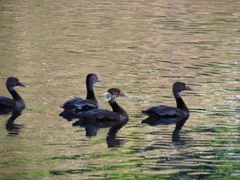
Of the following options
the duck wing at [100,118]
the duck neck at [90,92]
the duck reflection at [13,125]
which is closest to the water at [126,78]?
the duck reflection at [13,125]

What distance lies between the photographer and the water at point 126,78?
16578 mm

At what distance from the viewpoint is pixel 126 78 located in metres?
26.9

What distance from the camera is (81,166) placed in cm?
1627

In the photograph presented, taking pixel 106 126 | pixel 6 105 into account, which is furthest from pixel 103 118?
pixel 6 105

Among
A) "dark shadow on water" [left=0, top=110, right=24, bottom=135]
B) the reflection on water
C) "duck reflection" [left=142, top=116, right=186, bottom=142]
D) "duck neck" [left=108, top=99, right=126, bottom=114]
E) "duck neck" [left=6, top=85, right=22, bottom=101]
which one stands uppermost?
"duck neck" [left=6, top=85, right=22, bottom=101]

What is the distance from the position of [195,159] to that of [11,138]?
3.98 meters

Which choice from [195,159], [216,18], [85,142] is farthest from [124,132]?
[216,18]

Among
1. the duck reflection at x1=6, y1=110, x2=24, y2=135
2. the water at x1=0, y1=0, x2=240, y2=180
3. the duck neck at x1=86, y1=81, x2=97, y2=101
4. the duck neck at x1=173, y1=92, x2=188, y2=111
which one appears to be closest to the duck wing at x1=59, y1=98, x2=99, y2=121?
the water at x1=0, y1=0, x2=240, y2=180

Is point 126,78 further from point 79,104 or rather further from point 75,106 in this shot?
point 75,106

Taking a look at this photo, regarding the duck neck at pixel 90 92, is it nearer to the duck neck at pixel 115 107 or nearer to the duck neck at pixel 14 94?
the duck neck at pixel 115 107

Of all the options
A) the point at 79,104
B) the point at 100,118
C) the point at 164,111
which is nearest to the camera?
the point at 100,118

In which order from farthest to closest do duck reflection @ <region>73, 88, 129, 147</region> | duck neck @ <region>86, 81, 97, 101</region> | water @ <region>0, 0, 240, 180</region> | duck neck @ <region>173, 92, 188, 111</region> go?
1. duck neck @ <region>86, 81, 97, 101</region>
2. duck neck @ <region>173, 92, 188, 111</region>
3. duck reflection @ <region>73, 88, 129, 147</region>
4. water @ <region>0, 0, 240, 180</region>

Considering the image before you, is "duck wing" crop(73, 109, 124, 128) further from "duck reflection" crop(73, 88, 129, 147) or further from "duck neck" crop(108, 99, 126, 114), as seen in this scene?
"duck neck" crop(108, 99, 126, 114)

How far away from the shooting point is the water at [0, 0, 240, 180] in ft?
54.4
